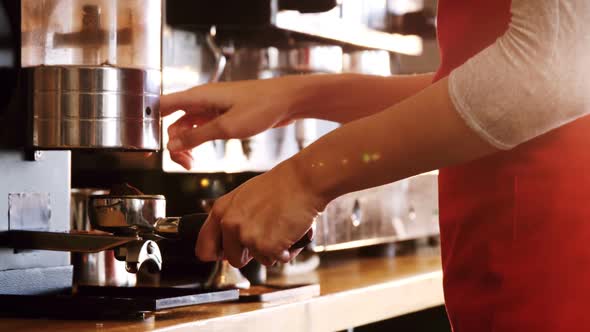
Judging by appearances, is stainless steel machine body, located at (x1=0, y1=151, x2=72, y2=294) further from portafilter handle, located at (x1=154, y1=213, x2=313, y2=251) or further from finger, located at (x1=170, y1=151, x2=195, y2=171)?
portafilter handle, located at (x1=154, y1=213, x2=313, y2=251)

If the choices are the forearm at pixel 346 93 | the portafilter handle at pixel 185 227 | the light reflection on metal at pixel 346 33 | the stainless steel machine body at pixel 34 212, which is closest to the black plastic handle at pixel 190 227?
the portafilter handle at pixel 185 227

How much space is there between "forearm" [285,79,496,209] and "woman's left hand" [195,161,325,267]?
0.04ft

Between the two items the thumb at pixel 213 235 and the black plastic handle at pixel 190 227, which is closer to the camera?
the thumb at pixel 213 235

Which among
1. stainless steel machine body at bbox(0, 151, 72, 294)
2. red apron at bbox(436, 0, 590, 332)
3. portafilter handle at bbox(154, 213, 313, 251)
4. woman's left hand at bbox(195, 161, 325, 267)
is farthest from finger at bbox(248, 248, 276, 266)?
stainless steel machine body at bbox(0, 151, 72, 294)

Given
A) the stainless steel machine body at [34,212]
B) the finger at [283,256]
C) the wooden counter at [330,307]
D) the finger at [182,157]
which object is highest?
the finger at [182,157]

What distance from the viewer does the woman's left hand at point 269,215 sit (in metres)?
0.77

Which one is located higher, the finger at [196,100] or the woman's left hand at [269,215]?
the finger at [196,100]

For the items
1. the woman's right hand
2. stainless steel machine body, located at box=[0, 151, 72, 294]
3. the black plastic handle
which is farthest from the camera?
stainless steel machine body, located at box=[0, 151, 72, 294]

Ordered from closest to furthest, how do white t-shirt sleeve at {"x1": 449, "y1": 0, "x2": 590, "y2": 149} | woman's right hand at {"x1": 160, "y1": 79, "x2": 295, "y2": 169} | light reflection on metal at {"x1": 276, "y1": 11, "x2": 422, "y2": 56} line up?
white t-shirt sleeve at {"x1": 449, "y1": 0, "x2": 590, "y2": 149}, woman's right hand at {"x1": 160, "y1": 79, "x2": 295, "y2": 169}, light reflection on metal at {"x1": 276, "y1": 11, "x2": 422, "y2": 56}

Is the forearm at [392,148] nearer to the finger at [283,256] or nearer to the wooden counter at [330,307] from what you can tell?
the finger at [283,256]

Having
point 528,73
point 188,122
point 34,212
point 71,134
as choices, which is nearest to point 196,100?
point 188,122

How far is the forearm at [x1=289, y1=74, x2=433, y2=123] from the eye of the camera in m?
1.10

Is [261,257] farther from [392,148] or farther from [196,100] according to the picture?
[196,100]

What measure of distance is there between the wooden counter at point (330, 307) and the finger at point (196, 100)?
0.24 meters
